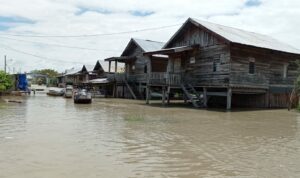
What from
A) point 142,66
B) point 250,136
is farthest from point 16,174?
Answer: point 142,66

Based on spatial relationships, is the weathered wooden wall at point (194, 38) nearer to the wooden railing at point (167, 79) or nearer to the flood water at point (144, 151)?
the wooden railing at point (167, 79)

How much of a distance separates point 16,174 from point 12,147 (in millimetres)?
2996

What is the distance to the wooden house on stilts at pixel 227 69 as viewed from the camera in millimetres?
26656

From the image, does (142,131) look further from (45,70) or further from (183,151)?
(45,70)

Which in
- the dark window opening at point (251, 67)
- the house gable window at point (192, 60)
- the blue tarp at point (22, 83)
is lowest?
the blue tarp at point (22, 83)

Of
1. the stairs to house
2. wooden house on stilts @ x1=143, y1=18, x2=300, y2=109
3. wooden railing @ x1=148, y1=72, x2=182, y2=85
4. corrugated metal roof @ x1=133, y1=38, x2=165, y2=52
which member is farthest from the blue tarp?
the stairs to house

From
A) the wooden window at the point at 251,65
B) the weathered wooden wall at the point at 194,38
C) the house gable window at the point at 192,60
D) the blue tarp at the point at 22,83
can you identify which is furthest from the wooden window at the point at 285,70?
the blue tarp at the point at 22,83

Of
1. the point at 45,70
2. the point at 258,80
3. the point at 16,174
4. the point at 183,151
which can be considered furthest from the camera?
the point at 45,70

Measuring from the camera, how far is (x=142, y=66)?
4319cm

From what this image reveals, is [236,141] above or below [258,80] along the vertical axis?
below

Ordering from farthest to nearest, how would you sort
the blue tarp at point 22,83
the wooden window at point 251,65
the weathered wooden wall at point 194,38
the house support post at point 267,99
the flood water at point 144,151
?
the blue tarp at point 22,83 < the house support post at point 267,99 < the weathered wooden wall at point 194,38 < the wooden window at point 251,65 < the flood water at point 144,151

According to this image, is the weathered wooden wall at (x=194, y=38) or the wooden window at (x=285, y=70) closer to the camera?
the weathered wooden wall at (x=194, y=38)

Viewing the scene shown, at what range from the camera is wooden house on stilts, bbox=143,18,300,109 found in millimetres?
26656

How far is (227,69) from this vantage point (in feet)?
87.7
